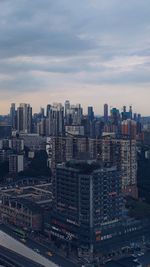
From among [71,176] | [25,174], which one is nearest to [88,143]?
[25,174]

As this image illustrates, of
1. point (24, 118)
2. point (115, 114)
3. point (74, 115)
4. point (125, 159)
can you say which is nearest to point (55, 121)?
point (24, 118)

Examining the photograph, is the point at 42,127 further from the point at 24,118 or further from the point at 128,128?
the point at 128,128

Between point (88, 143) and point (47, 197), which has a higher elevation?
point (88, 143)

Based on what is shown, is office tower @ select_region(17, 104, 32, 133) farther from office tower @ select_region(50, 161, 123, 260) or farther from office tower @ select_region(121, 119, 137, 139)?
office tower @ select_region(50, 161, 123, 260)

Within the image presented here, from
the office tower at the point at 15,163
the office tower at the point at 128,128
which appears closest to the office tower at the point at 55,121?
the office tower at the point at 128,128

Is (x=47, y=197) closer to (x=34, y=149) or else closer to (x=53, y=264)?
(x=53, y=264)
